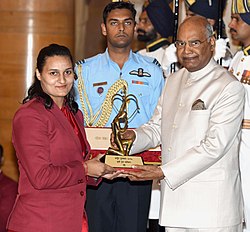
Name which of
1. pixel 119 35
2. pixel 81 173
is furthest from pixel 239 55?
pixel 81 173

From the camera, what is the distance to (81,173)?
405 centimetres

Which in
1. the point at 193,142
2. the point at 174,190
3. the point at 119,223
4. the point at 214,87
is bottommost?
the point at 119,223

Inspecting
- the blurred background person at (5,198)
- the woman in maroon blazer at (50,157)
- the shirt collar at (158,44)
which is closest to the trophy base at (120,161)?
the woman in maroon blazer at (50,157)

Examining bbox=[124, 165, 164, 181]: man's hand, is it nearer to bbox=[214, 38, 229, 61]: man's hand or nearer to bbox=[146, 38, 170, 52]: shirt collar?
bbox=[214, 38, 229, 61]: man's hand

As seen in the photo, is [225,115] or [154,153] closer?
[225,115]

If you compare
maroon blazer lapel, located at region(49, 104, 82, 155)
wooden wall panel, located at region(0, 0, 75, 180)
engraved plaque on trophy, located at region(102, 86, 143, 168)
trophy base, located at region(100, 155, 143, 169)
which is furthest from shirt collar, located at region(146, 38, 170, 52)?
maroon blazer lapel, located at region(49, 104, 82, 155)

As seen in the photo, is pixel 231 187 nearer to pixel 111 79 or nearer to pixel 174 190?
pixel 174 190

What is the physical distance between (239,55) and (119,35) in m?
1.04

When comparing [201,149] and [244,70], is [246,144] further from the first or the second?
[201,149]

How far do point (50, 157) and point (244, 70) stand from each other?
1990 millimetres

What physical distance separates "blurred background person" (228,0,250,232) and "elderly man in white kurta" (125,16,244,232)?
1.06 metres

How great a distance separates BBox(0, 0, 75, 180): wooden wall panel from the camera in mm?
7125

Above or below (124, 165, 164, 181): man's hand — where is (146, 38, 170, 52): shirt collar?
above

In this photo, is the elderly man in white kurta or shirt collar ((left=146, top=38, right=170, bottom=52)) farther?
shirt collar ((left=146, top=38, right=170, bottom=52))
